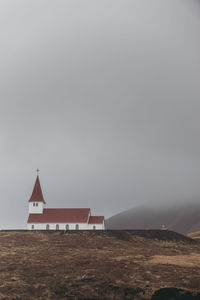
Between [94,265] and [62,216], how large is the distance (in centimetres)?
3931

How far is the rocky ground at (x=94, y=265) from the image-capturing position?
107 ft

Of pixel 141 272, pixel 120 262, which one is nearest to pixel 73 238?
pixel 120 262

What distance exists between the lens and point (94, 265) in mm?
41719

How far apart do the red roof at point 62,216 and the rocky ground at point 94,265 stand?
Result: 1332 cm

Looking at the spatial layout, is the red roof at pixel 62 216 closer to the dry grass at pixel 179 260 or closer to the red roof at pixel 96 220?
the red roof at pixel 96 220

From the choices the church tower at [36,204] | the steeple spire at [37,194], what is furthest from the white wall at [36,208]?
the steeple spire at [37,194]

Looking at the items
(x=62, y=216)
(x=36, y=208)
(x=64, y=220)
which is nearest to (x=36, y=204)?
(x=36, y=208)

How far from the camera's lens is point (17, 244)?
5697 cm

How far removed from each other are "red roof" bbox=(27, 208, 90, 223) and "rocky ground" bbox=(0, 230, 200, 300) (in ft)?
43.7

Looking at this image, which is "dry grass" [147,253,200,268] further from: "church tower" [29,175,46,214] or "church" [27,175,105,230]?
"church tower" [29,175,46,214]

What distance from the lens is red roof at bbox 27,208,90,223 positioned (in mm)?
79438

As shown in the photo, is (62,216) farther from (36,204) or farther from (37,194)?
(37,194)

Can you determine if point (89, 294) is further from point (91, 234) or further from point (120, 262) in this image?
Result: point (91, 234)

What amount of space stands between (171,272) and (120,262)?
7.46 meters
